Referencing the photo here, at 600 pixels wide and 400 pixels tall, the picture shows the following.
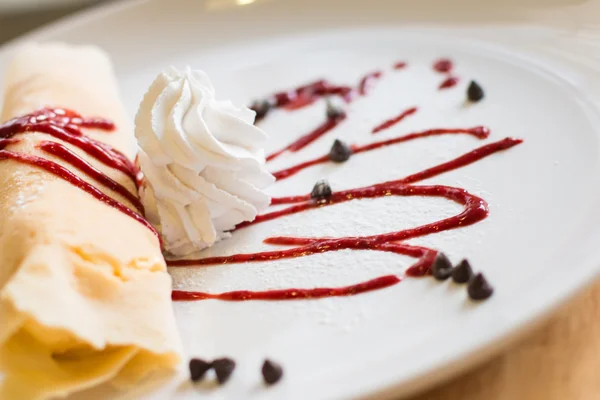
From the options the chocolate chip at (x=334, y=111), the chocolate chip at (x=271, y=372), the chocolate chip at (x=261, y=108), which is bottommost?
the chocolate chip at (x=271, y=372)

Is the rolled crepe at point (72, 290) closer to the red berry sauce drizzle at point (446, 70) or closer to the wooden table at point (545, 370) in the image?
the wooden table at point (545, 370)

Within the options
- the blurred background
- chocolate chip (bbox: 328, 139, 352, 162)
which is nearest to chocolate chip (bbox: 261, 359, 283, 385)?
chocolate chip (bbox: 328, 139, 352, 162)

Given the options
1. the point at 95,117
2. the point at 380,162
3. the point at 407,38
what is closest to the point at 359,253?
the point at 380,162

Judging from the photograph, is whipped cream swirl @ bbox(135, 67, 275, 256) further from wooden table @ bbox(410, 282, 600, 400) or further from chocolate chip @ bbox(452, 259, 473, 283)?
wooden table @ bbox(410, 282, 600, 400)

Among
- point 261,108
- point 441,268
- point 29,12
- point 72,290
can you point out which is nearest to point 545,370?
point 441,268

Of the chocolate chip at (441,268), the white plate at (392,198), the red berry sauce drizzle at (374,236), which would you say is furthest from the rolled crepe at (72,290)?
the chocolate chip at (441,268)

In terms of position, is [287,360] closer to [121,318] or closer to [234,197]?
[121,318]

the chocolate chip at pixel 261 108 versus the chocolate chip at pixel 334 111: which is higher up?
the chocolate chip at pixel 334 111
